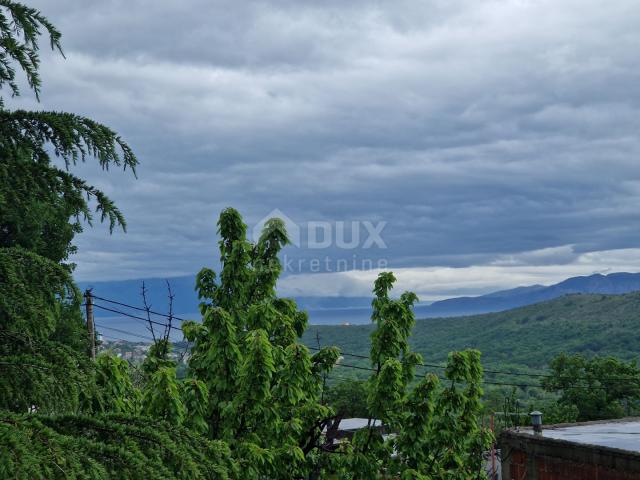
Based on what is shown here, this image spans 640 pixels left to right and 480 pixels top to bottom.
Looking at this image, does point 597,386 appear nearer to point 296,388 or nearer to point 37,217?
point 296,388

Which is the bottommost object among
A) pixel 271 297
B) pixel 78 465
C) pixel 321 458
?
pixel 321 458

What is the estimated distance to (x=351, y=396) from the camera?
62125mm

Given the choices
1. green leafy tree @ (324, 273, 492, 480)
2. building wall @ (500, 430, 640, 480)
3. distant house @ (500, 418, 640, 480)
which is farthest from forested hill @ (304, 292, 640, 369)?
green leafy tree @ (324, 273, 492, 480)

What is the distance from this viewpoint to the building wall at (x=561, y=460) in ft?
66.8

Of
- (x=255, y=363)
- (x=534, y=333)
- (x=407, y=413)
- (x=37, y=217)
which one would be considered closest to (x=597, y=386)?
(x=407, y=413)

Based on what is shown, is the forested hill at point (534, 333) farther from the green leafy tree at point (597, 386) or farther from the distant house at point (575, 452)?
the distant house at point (575, 452)

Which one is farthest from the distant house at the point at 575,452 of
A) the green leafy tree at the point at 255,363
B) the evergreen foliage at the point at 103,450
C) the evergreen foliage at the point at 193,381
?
the evergreen foliage at the point at 103,450

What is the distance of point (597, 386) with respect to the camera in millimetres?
53188

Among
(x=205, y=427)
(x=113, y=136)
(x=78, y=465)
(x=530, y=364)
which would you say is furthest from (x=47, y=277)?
(x=530, y=364)

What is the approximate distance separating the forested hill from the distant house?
102 m

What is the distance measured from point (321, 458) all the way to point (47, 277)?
32.3 feet

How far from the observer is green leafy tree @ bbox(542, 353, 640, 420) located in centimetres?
5197

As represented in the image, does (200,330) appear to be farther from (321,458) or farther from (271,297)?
(321,458)

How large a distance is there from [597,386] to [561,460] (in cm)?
3303
